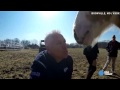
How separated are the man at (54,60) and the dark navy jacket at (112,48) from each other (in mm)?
498

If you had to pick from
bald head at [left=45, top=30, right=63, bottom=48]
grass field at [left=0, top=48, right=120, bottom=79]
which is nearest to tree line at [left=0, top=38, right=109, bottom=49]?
grass field at [left=0, top=48, right=120, bottom=79]

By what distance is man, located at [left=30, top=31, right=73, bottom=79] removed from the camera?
268cm

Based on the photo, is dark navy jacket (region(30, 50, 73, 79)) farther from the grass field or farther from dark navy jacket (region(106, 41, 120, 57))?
dark navy jacket (region(106, 41, 120, 57))

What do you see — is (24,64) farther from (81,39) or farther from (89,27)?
(89,27)

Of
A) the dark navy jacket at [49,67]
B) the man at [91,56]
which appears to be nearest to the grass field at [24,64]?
the man at [91,56]

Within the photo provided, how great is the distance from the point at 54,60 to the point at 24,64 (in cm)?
47

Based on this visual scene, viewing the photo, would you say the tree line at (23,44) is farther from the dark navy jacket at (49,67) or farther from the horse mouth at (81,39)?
the dark navy jacket at (49,67)

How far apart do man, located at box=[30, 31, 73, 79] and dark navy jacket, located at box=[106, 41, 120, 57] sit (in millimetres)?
498

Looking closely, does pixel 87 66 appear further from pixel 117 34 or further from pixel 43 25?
pixel 43 25

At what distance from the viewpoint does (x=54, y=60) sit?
2.79 meters

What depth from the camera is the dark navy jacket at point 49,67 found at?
2617mm
